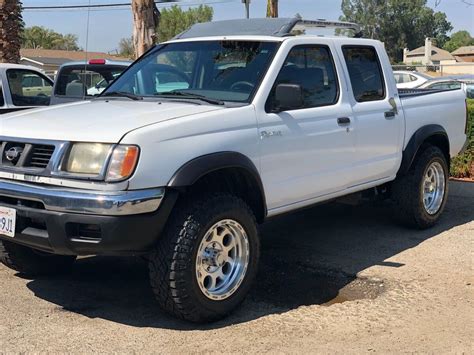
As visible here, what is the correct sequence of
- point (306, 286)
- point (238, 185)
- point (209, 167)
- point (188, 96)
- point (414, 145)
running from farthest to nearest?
point (414, 145), point (306, 286), point (188, 96), point (238, 185), point (209, 167)

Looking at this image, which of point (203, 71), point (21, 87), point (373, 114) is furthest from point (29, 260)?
point (21, 87)

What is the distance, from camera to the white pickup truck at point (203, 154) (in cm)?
398

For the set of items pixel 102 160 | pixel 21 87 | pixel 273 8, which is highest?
pixel 273 8

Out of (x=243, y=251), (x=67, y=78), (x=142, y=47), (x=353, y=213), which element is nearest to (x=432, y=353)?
(x=243, y=251)

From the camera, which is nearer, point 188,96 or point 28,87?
point 188,96

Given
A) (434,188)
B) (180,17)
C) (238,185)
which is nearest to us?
(238,185)

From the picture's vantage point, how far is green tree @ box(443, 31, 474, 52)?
109 m

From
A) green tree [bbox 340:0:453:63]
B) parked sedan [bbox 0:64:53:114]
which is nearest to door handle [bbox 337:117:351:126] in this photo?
parked sedan [bbox 0:64:53:114]

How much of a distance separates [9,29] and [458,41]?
11137cm

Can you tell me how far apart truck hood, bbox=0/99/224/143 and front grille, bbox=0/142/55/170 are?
66 millimetres

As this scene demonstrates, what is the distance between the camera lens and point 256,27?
18.8 ft

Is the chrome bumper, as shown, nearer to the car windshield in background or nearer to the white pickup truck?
the white pickup truck

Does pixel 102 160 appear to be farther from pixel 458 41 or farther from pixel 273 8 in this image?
pixel 458 41

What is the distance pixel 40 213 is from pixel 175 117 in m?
1.08
